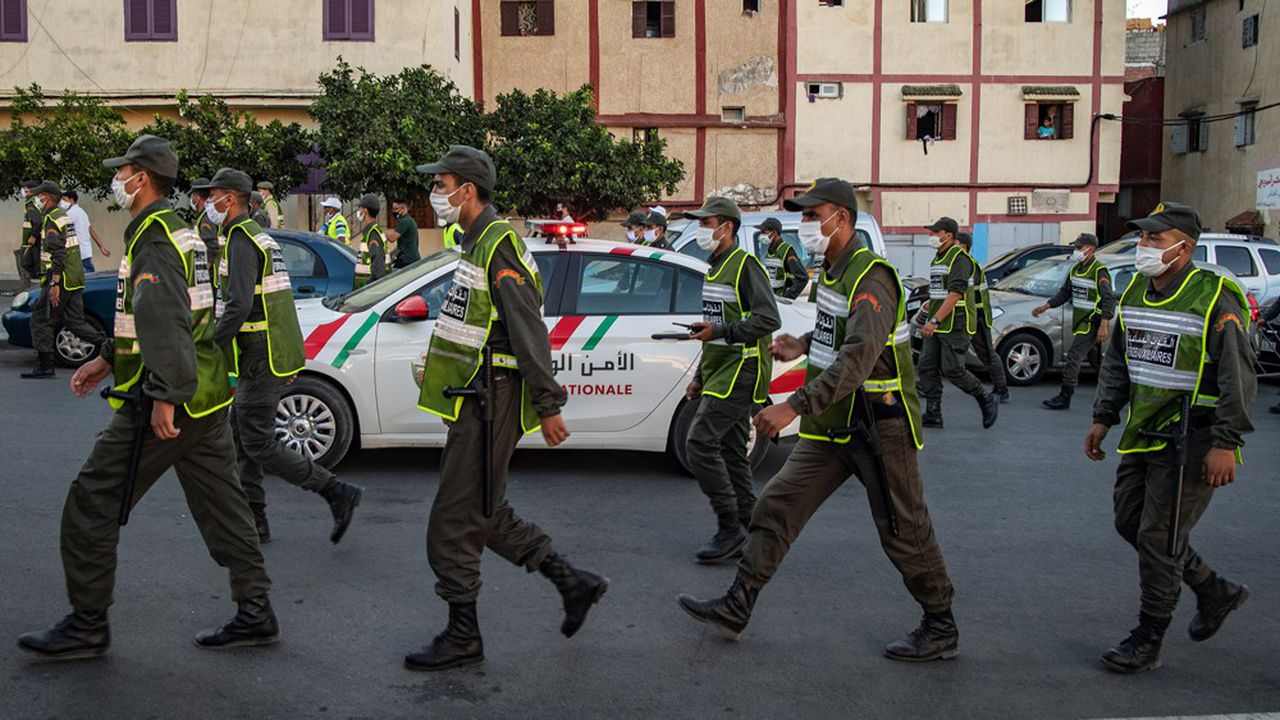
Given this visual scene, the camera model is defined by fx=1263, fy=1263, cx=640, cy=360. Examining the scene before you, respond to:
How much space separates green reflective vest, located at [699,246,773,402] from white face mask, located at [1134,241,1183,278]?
1.88m

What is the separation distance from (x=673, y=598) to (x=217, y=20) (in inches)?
895

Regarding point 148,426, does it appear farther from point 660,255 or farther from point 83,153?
point 83,153

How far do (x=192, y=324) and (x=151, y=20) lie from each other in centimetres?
2301

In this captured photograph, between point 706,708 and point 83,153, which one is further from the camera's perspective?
point 83,153

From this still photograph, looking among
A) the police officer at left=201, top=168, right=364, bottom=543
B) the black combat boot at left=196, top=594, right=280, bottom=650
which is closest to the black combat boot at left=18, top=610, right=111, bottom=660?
the black combat boot at left=196, top=594, right=280, bottom=650

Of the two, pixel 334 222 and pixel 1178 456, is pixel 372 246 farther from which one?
pixel 1178 456

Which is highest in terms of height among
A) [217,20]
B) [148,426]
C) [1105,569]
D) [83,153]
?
[217,20]

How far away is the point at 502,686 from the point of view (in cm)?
458

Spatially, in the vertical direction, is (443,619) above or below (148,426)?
below

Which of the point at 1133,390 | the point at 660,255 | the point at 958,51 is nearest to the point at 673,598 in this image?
the point at 1133,390

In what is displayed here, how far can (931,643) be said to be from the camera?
4941 mm

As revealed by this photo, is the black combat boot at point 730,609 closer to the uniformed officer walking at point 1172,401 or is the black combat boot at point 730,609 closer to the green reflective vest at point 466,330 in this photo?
the green reflective vest at point 466,330

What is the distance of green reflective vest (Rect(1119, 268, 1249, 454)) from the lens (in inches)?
188

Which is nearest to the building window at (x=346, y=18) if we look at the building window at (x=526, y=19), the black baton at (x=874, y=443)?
the building window at (x=526, y=19)
